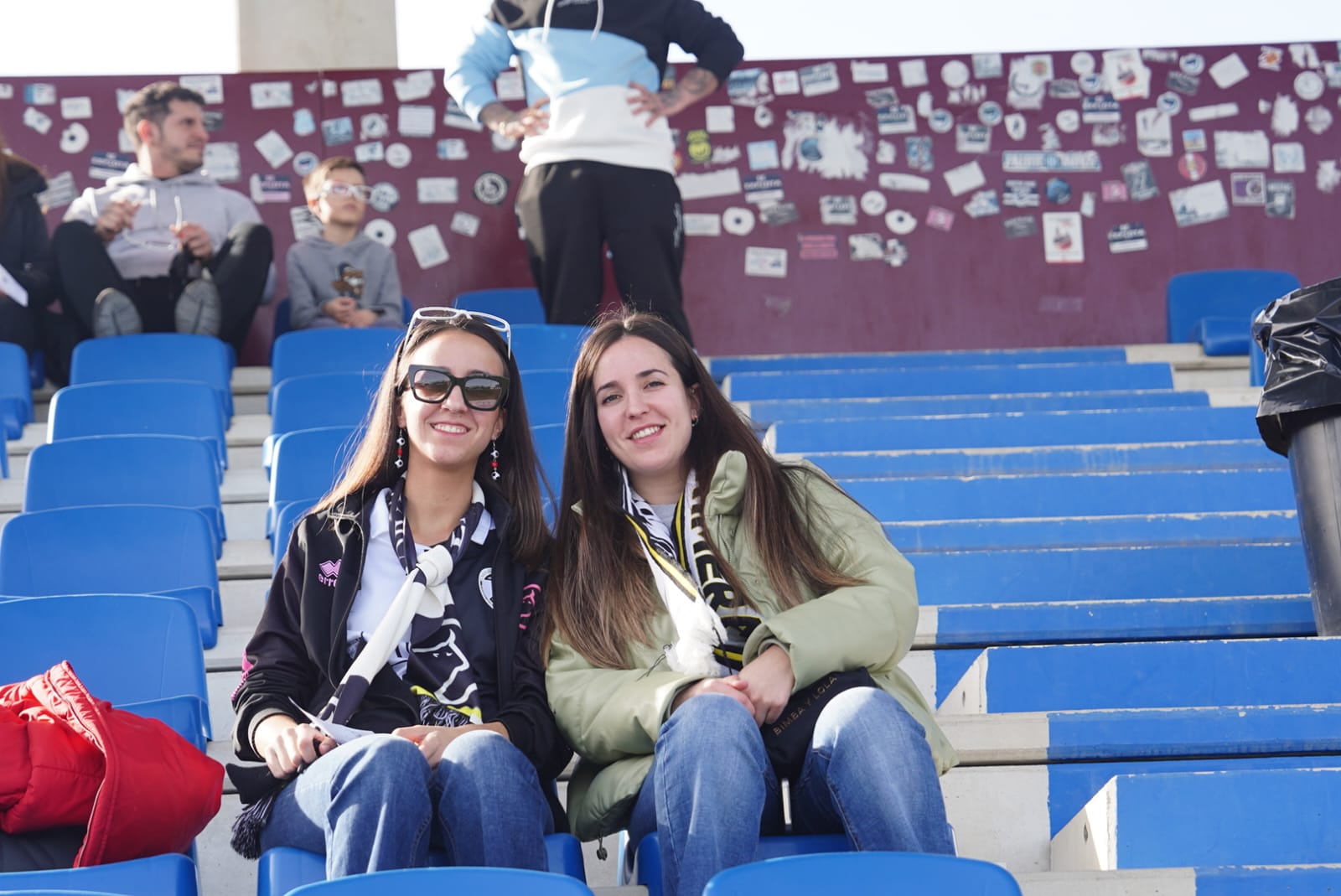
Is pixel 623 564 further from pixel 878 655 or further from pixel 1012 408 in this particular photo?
pixel 1012 408

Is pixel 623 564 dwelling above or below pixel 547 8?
below

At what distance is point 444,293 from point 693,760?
456cm

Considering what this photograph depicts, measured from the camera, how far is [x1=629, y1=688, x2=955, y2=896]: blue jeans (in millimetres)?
1761

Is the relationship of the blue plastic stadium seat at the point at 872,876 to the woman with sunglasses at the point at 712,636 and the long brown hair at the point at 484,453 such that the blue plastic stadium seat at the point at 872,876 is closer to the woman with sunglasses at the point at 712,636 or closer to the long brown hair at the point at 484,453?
the woman with sunglasses at the point at 712,636

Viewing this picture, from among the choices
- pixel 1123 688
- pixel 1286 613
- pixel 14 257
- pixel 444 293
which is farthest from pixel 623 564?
pixel 444 293

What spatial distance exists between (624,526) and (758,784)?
55 cm

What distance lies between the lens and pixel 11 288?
15.6ft

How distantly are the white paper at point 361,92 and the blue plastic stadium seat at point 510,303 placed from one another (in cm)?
98

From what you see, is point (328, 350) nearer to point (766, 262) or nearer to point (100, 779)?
point (766, 262)

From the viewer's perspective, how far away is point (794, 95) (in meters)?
6.22

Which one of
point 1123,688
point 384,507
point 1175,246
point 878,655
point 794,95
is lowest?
point 1123,688

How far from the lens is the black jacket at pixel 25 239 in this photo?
→ 5152mm

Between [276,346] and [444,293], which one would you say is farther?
[444,293]

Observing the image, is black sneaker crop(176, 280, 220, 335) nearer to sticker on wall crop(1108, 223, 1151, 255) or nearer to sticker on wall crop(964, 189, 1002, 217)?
sticker on wall crop(964, 189, 1002, 217)
